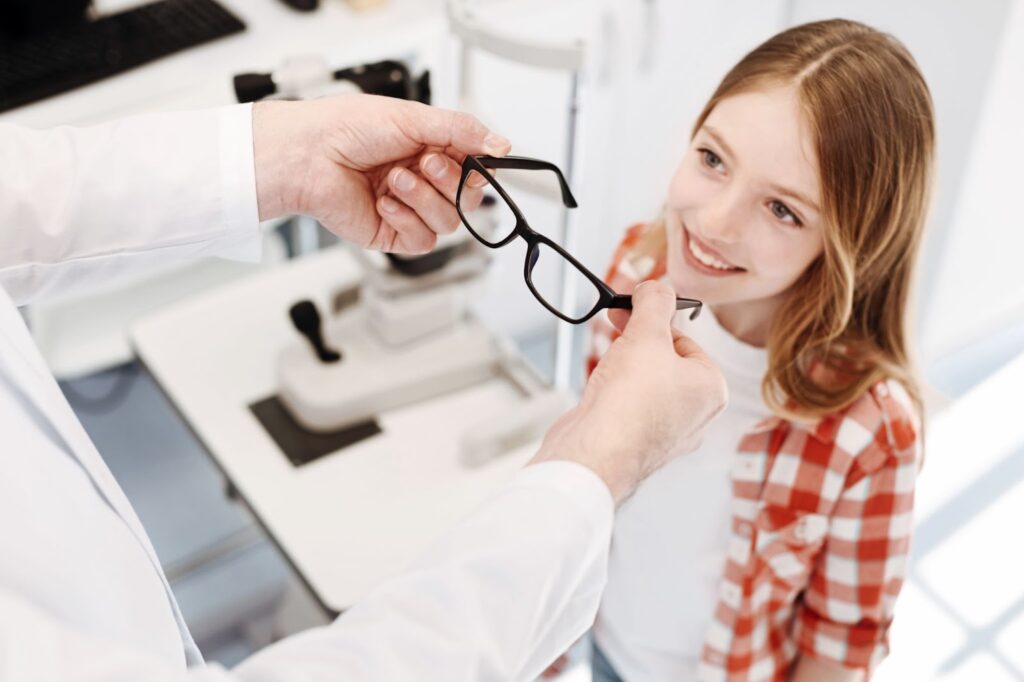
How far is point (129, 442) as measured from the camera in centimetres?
252

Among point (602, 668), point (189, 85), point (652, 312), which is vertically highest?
point (652, 312)

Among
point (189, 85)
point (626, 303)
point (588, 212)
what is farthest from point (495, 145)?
point (588, 212)

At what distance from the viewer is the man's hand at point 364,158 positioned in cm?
105

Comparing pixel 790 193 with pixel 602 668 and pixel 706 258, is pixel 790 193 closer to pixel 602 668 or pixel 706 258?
pixel 706 258

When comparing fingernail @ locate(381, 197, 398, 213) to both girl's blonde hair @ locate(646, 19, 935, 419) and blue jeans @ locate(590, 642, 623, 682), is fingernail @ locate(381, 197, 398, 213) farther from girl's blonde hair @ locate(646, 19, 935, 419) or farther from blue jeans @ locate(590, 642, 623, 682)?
blue jeans @ locate(590, 642, 623, 682)

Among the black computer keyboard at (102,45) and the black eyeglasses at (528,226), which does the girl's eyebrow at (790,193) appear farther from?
the black computer keyboard at (102,45)

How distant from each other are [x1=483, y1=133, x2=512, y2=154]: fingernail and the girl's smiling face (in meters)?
0.22

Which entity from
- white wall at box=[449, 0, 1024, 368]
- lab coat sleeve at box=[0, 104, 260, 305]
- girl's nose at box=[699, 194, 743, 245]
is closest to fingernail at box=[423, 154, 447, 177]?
lab coat sleeve at box=[0, 104, 260, 305]

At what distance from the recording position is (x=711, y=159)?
1152 millimetres

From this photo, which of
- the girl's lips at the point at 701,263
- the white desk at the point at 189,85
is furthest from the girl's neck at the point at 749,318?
the white desk at the point at 189,85

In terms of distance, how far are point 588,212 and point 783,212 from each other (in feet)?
4.81

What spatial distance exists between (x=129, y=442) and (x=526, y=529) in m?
1.93

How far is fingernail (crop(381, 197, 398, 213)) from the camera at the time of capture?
1095 mm

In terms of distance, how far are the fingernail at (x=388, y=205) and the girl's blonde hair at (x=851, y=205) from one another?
1.12 feet
